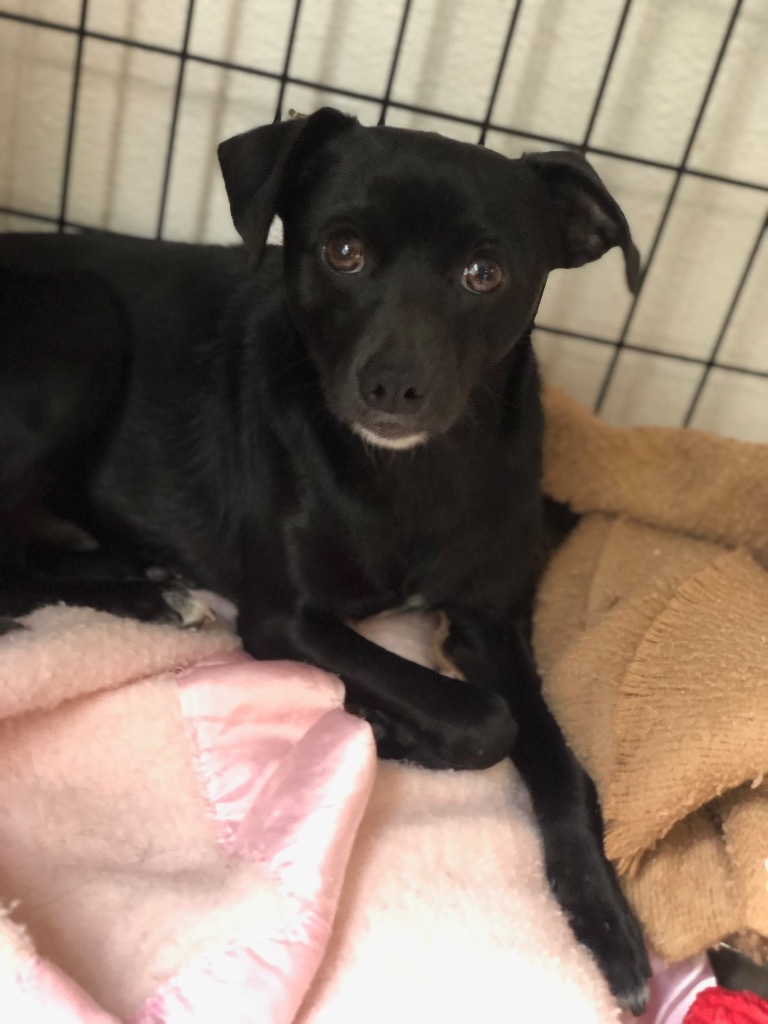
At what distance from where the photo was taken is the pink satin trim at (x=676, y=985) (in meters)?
1.24

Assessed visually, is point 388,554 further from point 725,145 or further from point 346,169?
point 725,145

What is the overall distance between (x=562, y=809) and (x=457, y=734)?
0.56 ft

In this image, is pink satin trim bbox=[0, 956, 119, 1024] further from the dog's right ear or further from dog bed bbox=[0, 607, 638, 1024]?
the dog's right ear

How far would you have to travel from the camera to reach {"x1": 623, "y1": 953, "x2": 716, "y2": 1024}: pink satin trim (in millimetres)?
1243

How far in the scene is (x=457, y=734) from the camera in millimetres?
1346

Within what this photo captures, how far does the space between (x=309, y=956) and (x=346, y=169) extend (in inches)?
36.8

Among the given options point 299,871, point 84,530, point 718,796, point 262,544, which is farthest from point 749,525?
point 84,530

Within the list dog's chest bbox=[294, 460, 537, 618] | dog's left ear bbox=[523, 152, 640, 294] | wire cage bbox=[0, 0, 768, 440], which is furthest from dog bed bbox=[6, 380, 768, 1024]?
wire cage bbox=[0, 0, 768, 440]

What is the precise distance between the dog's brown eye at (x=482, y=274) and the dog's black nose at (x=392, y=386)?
0.57 feet

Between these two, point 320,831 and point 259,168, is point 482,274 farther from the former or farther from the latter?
point 320,831

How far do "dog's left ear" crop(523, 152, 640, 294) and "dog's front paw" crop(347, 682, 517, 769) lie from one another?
2.01 ft

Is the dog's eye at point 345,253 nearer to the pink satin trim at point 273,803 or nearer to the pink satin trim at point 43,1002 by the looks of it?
the pink satin trim at point 273,803

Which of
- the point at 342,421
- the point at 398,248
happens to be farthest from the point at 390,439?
the point at 398,248

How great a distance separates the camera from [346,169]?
4.22ft
